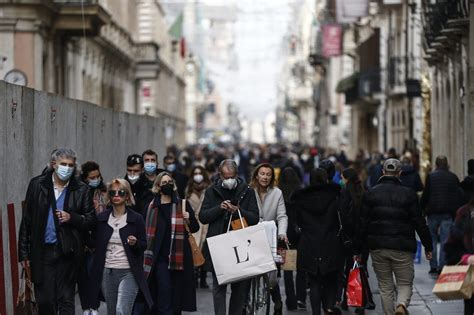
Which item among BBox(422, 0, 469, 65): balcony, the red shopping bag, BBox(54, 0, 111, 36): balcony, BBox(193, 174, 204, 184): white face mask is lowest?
the red shopping bag

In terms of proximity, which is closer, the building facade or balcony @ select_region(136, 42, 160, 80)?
the building facade

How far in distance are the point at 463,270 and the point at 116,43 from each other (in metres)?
47.8

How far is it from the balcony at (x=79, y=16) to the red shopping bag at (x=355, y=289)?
21.5m

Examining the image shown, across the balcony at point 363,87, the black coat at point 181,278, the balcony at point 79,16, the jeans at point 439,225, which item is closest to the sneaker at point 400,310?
the black coat at point 181,278

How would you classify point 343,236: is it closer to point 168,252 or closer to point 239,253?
point 239,253

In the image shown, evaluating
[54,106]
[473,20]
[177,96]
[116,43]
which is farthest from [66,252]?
[177,96]

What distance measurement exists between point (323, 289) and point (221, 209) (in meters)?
1.90

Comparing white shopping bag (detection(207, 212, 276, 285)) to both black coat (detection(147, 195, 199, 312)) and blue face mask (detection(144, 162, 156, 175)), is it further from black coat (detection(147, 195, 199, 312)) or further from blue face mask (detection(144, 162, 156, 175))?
blue face mask (detection(144, 162, 156, 175))

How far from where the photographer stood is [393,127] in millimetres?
53625

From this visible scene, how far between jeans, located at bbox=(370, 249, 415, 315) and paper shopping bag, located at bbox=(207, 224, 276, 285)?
1.21 meters

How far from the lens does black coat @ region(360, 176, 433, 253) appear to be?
1355 centimetres

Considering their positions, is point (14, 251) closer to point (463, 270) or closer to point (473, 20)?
point (463, 270)

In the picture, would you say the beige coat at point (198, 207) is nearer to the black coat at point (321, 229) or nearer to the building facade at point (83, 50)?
the black coat at point (321, 229)

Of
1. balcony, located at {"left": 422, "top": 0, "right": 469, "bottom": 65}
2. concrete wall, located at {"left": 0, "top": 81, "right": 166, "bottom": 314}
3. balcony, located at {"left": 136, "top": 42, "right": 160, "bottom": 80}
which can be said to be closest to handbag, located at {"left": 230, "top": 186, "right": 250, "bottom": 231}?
concrete wall, located at {"left": 0, "top": 81, "right": 166, "bottom": 314}
